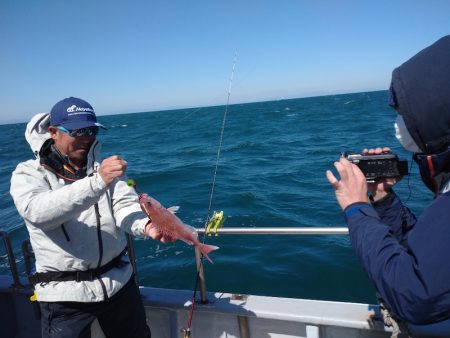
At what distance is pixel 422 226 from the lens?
4.03ft

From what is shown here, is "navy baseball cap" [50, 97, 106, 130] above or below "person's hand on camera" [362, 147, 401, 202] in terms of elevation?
above

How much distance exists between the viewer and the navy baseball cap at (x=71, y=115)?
8.59 ft

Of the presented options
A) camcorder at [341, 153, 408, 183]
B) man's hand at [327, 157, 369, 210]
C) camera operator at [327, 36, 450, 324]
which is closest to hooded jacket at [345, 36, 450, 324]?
camera operator at [327, 36, 450, 324]

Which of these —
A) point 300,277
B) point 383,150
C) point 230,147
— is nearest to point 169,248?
point 300,277

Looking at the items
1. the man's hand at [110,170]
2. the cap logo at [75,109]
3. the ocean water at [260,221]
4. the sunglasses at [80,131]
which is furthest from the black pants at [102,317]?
the ocean water at [260,221]

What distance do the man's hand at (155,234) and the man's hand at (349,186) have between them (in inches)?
60.0

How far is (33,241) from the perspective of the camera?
255 cm

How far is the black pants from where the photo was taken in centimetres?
254

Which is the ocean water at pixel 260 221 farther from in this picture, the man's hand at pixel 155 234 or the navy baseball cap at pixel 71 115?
the navy baseball cap at pixel 71 115

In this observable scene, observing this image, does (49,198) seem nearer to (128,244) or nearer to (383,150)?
(128,244)

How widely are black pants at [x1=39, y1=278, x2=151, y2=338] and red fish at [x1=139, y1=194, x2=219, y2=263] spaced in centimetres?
67

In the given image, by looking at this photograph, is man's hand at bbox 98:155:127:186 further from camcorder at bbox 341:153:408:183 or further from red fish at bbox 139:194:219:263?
camcorder at bbox 341:153:408:183

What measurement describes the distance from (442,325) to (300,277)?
12.1ft

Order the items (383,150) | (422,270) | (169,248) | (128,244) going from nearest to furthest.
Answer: (422,270)
(383,150)
(128,244)
(169,248)
